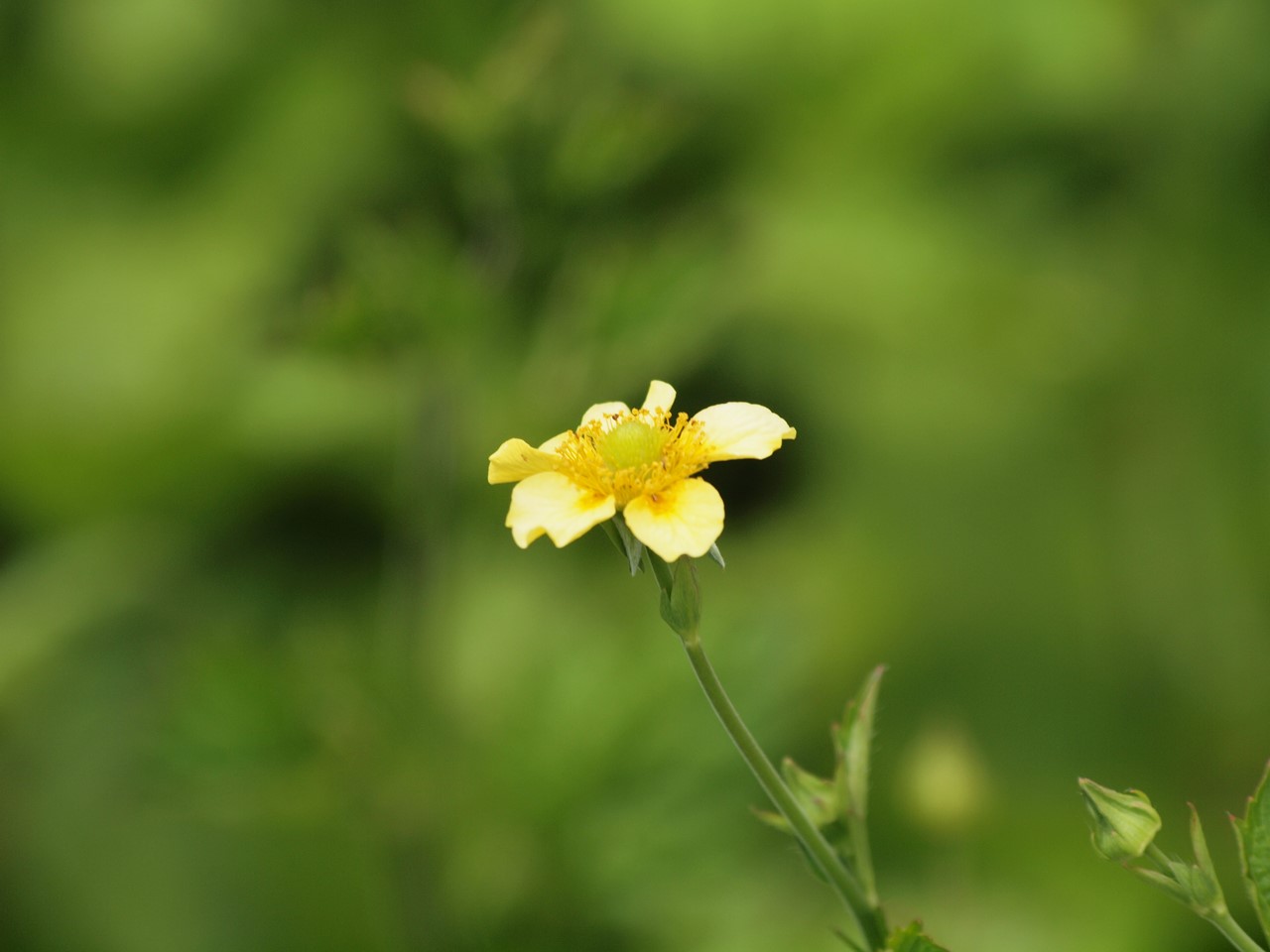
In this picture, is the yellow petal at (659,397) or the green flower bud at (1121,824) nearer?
the green flower bud at (1121,824)

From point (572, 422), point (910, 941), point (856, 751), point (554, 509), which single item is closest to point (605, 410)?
point (554, 509)

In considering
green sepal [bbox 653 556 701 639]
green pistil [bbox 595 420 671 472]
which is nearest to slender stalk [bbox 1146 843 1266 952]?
green sepal [bbox 653 556 701 639]

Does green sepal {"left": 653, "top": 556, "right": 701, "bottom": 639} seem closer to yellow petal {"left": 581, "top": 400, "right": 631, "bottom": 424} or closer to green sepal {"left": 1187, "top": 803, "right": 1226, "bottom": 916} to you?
yellow petal {"left": 581, "top": 400, "right": 631, "bottom": 424}

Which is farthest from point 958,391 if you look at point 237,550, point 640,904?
point 237,550

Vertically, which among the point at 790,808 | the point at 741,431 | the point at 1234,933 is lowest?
the point at 1234,933

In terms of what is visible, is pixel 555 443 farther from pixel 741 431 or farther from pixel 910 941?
pixel 910 941

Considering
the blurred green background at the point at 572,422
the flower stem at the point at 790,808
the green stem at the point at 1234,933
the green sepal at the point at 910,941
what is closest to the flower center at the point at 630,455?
the flower stem at the point at 790,808

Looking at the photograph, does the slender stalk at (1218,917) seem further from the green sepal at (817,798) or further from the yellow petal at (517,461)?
the yellow petal at (517,461)
